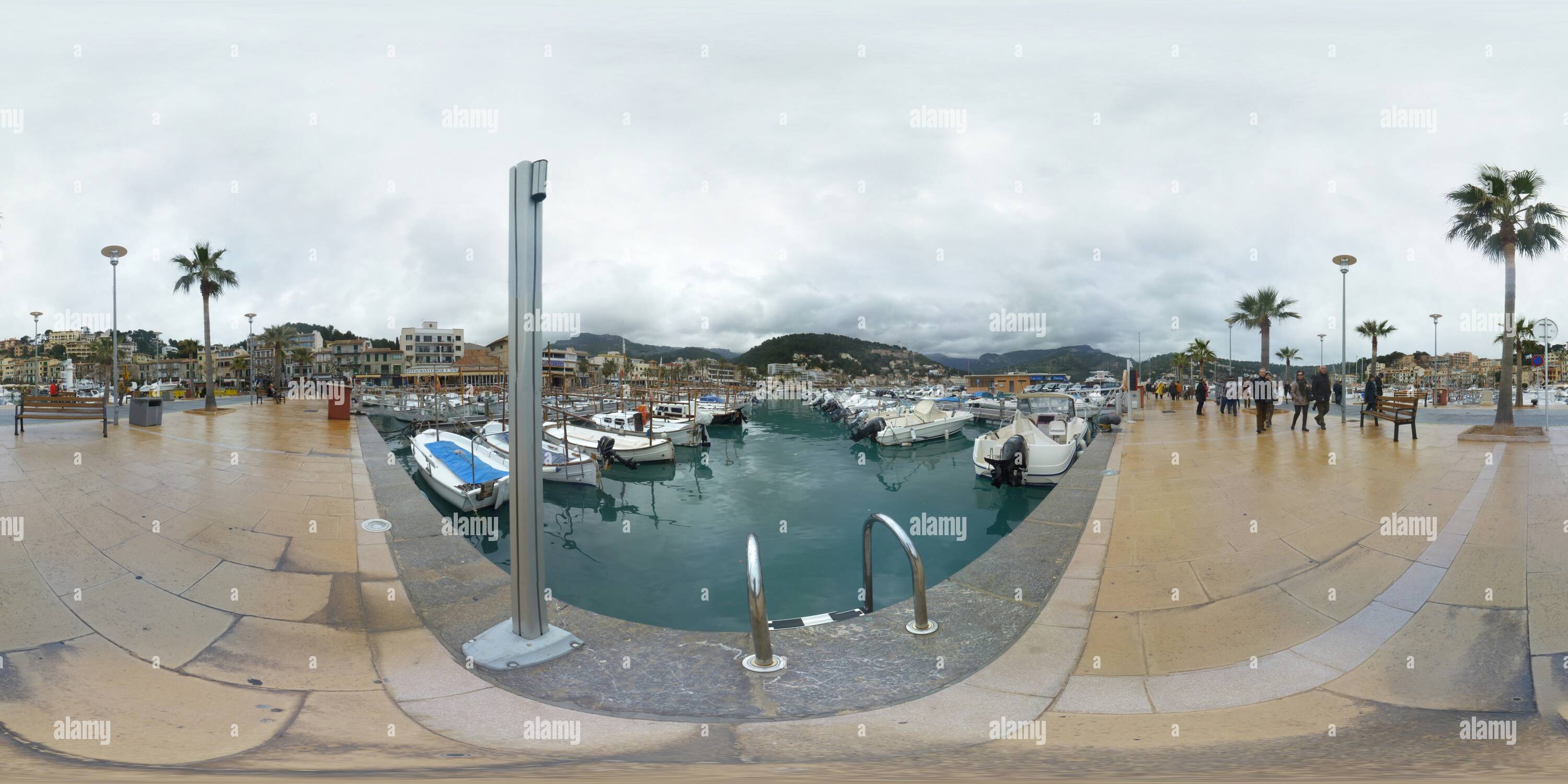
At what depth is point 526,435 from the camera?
4277mm

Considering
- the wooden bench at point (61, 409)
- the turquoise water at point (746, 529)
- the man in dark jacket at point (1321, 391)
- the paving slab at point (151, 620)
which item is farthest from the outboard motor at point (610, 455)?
the man in dark jacket at point (1321, 391)

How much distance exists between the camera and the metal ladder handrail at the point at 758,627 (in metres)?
3.95

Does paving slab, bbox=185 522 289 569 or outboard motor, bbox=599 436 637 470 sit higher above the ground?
paving slab, bbox=185 522 289 569

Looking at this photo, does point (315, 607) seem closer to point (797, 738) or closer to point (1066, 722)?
point (797, 738)

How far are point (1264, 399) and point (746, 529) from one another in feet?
43.7

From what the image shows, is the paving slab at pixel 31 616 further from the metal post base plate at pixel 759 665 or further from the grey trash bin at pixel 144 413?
the grey trash bin at pixel 144 413

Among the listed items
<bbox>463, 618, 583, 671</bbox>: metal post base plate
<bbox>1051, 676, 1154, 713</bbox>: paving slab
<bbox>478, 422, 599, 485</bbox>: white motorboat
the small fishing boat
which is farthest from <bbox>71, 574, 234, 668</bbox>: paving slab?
the small fishing boat

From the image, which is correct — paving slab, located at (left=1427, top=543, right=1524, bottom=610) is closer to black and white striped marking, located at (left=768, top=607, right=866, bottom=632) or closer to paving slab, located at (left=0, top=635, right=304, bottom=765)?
black and white striped marking, located at (left=768, top=607, right=866, bottom=632)

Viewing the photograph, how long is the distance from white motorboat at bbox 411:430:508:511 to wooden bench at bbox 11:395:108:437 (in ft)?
18.9

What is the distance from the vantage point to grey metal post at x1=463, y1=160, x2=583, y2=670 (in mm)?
4223

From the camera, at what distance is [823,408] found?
57.3 meters

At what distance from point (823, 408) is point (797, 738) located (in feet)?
178

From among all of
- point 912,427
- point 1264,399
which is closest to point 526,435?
point 1264,399

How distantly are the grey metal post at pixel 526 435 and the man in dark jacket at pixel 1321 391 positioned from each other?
17.7 metres
